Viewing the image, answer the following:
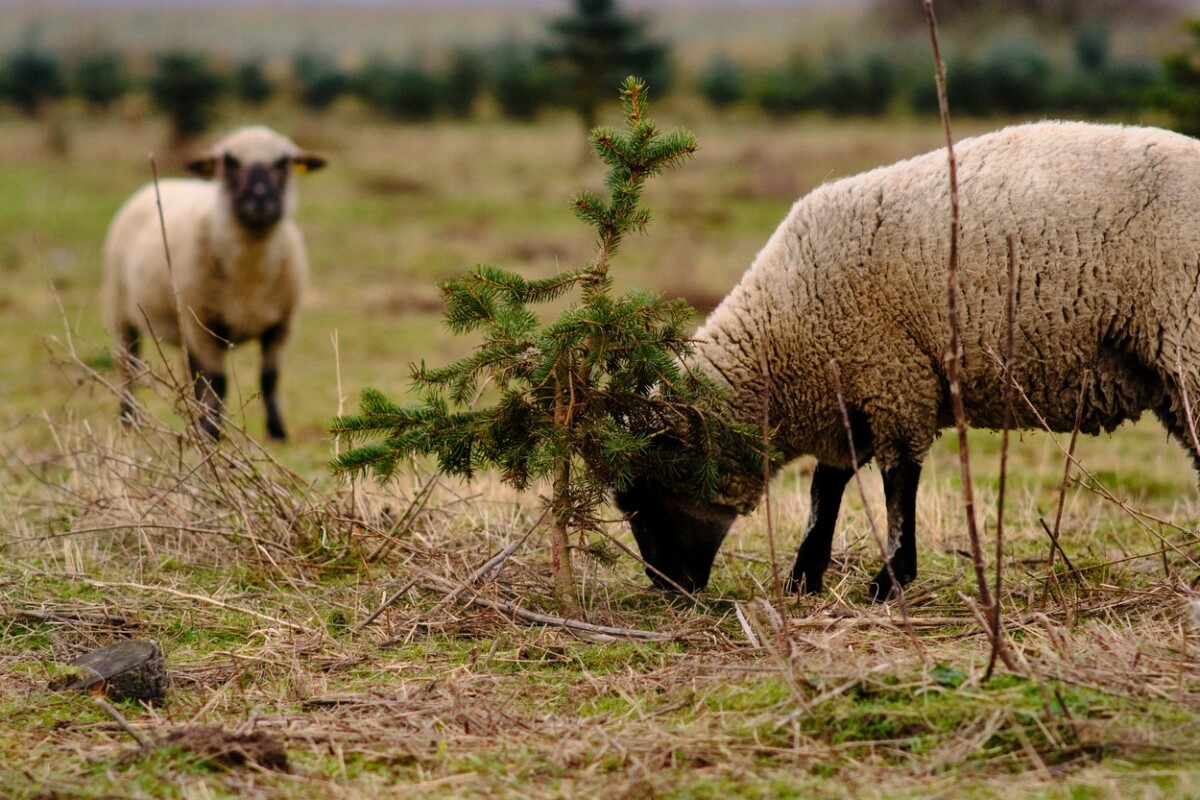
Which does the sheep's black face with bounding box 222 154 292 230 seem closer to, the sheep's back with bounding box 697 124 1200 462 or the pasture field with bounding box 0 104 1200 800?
the pasture field with bounding box 0 104 1200 800

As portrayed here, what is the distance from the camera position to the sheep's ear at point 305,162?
35.6 ft

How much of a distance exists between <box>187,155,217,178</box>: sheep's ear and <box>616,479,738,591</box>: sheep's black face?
665cm

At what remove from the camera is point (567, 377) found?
16.2 ft

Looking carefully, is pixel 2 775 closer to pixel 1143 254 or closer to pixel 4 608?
pixel 4 608

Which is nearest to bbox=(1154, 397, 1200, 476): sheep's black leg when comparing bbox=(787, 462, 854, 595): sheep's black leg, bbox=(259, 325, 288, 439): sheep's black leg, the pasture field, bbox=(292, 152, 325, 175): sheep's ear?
the pasture field

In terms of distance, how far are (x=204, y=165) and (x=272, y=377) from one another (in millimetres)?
1947

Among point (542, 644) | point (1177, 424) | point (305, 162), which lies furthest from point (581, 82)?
point (542, 644)

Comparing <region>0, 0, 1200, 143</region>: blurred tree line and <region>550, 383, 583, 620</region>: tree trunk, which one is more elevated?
<region>0, 0, 1200, 143</region>: blurred tree line

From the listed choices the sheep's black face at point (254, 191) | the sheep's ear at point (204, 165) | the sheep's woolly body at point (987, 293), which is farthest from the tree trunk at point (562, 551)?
the sheep's ear at point (204, 165)

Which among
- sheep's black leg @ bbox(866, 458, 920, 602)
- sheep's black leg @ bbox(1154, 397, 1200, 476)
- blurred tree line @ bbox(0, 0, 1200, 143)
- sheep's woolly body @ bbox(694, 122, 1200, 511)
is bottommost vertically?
sheep's black leg @ bbox(866, 458, 920, 602)

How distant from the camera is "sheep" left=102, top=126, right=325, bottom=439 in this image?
10.3 m

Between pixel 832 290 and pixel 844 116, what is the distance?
3567 centimetres

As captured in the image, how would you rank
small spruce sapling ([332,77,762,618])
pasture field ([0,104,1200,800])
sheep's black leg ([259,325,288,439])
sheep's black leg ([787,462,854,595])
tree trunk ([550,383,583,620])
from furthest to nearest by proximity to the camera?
sheep's black leg ([259,325,288,439]), sheep's black leg ([787,462,854,595]), tree trunk ([550,383,583,620]), small spruce sapling ([332,77,762,618]), pasture field ([0,104,1200,800])

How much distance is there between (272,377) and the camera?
10742mm
